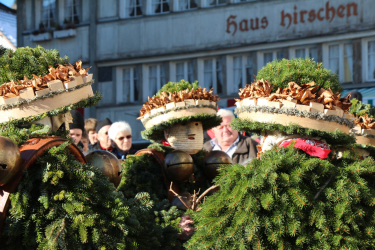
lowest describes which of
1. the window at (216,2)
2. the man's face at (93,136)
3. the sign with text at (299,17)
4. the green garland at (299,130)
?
the man's face at (93,136)

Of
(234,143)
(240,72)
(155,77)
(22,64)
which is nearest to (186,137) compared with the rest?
(234,143)

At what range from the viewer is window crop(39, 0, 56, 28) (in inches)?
651

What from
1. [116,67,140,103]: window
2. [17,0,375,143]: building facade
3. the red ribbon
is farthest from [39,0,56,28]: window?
the red ribbon

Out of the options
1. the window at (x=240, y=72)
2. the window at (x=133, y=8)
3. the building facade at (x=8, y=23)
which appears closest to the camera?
the window at (x=240, y=72)

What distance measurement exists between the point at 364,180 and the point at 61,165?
1970 mm

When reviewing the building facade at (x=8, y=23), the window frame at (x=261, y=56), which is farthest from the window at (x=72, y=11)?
the window frame at (x=261, y=56)

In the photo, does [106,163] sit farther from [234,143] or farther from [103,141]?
[234,143]

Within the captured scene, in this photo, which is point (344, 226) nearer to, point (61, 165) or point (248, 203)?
point (248, 203)

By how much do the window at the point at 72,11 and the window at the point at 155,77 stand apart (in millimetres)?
3301

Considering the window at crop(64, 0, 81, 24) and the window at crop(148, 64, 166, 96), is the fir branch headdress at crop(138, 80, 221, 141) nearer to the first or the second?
the window at crop(148, 64, 166, 96)

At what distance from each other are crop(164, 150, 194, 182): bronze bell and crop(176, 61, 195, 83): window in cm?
1024

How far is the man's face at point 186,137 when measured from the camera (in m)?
4.88

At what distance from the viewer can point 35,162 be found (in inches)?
108

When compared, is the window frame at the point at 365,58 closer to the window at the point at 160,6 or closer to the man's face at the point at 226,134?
the window at the point at 160,6
